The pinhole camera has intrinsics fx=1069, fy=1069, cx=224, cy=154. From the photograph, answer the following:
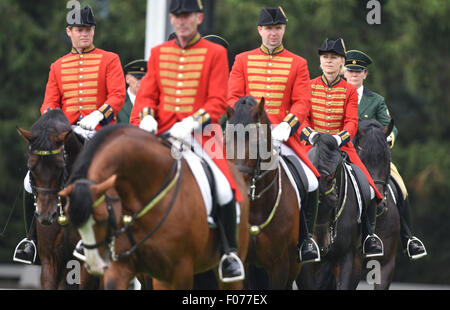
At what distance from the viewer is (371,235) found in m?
11.0

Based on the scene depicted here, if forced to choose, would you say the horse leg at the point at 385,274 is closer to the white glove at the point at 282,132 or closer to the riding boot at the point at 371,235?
the riding boot at the point at 371,235

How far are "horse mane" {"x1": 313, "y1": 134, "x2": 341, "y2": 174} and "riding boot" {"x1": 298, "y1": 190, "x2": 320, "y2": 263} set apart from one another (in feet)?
1.41

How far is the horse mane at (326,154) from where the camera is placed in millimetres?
9828

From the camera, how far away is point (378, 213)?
450 inches

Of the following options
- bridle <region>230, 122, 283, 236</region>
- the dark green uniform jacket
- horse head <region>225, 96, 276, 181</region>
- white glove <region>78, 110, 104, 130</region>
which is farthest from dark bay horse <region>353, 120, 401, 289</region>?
white glove <region>78, 110, 104, 130</region>

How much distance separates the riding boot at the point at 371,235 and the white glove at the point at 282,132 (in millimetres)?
2196

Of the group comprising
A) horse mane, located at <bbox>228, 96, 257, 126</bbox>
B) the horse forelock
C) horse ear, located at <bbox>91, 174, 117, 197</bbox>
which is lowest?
the horse forelock

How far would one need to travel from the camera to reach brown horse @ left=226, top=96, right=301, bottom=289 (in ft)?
27.9

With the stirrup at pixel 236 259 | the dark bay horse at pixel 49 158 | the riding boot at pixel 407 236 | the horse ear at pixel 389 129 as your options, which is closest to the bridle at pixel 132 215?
the stirrup at pixel 236 259

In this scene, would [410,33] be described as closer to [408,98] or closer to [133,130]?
[408,98]

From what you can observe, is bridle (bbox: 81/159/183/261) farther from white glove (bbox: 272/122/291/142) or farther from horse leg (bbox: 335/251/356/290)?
horse leg (bbox: 335/251/356/290)

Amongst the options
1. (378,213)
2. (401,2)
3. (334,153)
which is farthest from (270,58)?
(401,2)

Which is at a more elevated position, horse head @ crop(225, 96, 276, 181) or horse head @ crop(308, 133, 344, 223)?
horse head @ crop(225, 96, 276, 181)

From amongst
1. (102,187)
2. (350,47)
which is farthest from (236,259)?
(350,47)
